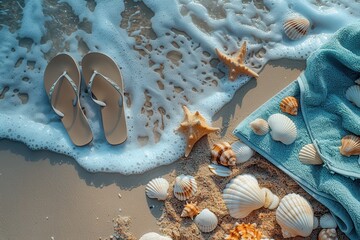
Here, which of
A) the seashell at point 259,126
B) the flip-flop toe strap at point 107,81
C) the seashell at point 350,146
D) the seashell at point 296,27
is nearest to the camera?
the seashell at point 350,146

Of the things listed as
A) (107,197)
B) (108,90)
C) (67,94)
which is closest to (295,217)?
(107,197)

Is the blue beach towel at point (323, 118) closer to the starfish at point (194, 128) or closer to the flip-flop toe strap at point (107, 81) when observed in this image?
the starfish at point (194, 128)

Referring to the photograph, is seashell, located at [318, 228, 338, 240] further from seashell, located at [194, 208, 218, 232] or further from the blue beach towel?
seashell, located at [194, 208, 218, 232]

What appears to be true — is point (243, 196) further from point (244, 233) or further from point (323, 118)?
point (323, 118)

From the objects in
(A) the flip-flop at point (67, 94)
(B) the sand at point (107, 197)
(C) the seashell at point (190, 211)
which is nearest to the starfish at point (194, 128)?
(B) the sand at point (107, 197)

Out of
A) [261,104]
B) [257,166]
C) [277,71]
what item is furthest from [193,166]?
[277,71]
